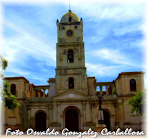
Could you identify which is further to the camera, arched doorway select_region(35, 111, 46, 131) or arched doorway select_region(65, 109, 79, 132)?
arched doorway select_region(35, 111, 46, 131)

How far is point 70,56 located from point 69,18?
7.67 m

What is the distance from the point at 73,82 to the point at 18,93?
9957mm

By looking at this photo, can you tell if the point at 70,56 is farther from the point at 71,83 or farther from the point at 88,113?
the point at 88,113

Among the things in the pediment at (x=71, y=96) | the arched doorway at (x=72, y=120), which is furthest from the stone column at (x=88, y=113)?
the arched doorway at (x=72, y=120)

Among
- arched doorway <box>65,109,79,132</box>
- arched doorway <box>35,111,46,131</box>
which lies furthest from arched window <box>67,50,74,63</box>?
arched doorway <box>35,111,46,131</box>

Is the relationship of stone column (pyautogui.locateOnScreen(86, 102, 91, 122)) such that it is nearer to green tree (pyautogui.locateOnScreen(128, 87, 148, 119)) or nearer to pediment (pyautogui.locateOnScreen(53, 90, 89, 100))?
pediment (pyautogui.locateOnScreen(53, 90, 89, 100))

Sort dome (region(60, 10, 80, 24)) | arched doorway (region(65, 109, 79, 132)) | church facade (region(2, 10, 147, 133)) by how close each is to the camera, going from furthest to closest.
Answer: dome (region(60, 10, 80, 24)), arched doorway (region(65, 109, 79, 132)), church facade (region(2, 10, 147, 133))

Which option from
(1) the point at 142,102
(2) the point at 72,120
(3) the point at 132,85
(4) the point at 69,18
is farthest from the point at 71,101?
(4) the point at 69,18

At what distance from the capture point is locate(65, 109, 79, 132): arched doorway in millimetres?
39094

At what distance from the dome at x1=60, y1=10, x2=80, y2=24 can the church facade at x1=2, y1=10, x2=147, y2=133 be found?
7.76 ft

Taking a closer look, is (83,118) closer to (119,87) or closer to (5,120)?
(119,87)

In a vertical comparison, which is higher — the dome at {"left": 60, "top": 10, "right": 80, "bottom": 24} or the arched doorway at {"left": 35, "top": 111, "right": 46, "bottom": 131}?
the dome at {"left": 60, "top": 10, "right": 80, "bottom": 24}

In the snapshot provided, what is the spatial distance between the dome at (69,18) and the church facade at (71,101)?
236cm

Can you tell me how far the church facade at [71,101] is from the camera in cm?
3812
